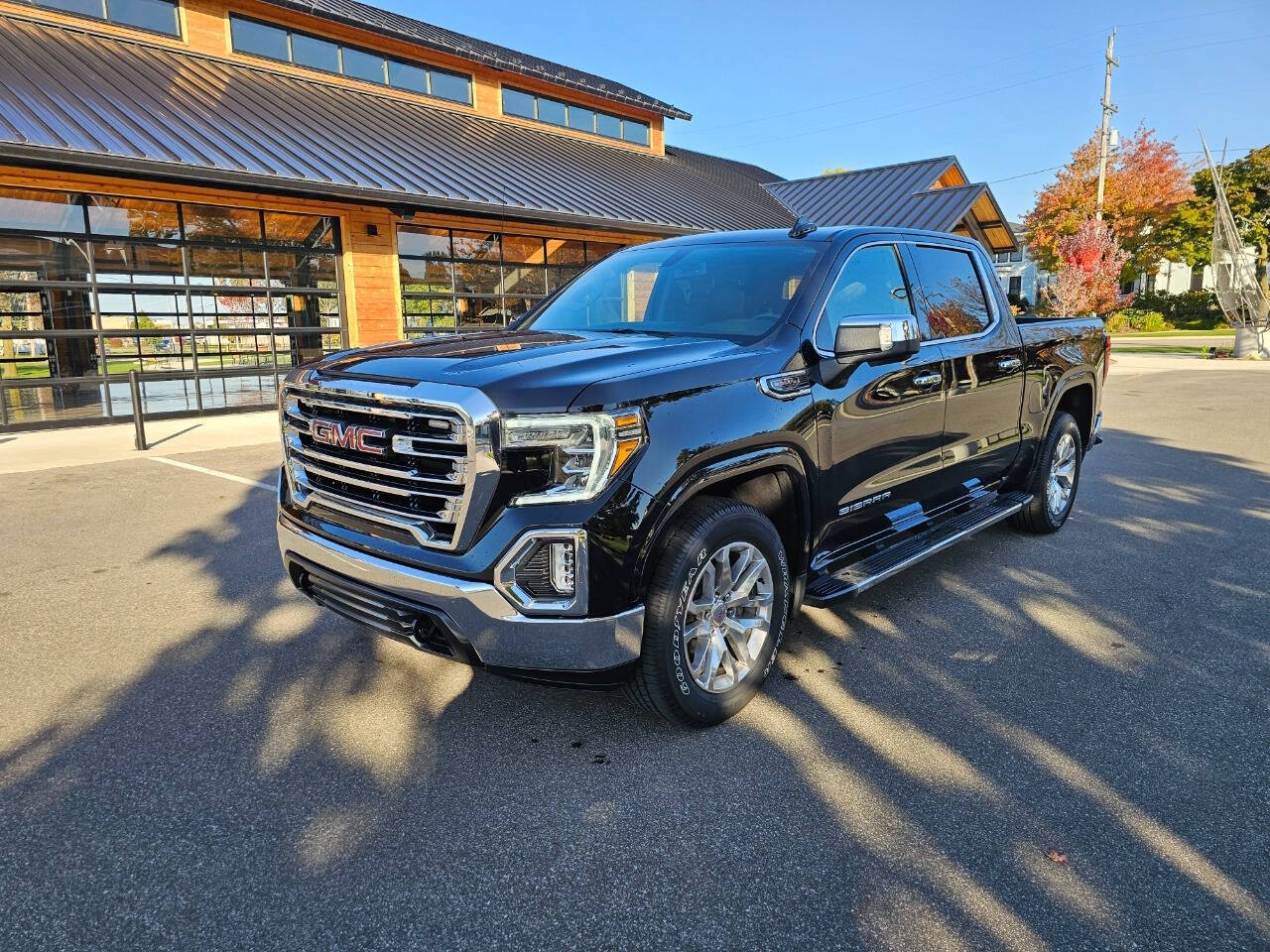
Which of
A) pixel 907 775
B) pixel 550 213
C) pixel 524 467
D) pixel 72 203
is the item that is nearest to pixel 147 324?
pixel 72 203

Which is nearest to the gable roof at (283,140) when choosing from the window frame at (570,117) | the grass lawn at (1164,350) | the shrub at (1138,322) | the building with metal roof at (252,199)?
the building with metal roof at (252,199)

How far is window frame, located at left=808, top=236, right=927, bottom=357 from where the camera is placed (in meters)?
3.48

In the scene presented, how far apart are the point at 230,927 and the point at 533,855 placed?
83 cm

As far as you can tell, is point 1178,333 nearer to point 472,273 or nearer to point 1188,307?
point 1188,307

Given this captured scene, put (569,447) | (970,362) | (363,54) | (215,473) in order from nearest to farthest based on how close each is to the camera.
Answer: (569,447) < (970,362) < (215,473) < (363,54)

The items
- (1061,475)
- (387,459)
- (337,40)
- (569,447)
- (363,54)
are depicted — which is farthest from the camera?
(363,54)

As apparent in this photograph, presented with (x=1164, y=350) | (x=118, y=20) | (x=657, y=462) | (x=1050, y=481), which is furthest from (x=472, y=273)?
(x=1164, y=350)

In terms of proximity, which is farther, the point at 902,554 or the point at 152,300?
the point at 152,300

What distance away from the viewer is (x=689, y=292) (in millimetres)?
4039

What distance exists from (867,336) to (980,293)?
1.98 m

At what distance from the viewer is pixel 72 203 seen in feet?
38.2

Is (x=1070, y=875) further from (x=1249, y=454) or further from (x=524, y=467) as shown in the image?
(x=1249, y=454)

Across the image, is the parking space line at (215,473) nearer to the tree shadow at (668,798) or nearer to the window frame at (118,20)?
the tree shadow at (668,798)

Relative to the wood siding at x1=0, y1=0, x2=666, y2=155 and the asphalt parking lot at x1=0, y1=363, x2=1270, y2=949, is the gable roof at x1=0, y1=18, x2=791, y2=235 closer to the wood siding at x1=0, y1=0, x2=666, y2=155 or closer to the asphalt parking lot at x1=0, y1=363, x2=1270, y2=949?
the wood siding at x1=0, y1=0, x2=666, y2=155
